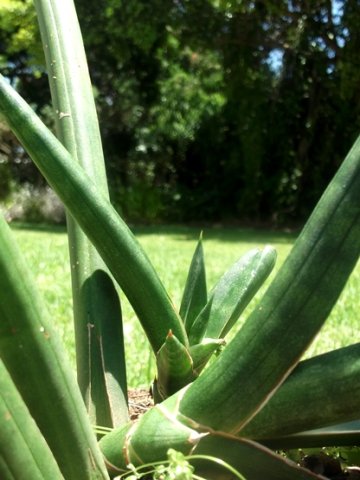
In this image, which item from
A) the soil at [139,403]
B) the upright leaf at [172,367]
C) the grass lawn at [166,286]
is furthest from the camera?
the grass lawn at [166,286]

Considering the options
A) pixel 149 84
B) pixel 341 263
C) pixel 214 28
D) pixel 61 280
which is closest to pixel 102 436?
pixel 341 263

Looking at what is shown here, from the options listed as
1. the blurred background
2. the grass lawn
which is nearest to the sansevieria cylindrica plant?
the grass lawn

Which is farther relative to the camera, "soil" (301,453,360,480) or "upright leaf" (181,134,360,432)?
"soil" (301,453,360,480)

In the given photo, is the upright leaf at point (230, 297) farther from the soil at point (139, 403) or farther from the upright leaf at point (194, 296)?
the soil at point (139, 403)

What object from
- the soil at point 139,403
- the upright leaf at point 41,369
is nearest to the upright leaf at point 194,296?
the soil at point 139,403

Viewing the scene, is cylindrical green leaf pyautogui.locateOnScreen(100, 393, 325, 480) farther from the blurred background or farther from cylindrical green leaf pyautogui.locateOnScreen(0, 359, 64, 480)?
the blurred background

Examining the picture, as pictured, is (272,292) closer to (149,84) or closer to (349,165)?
(349,165)
